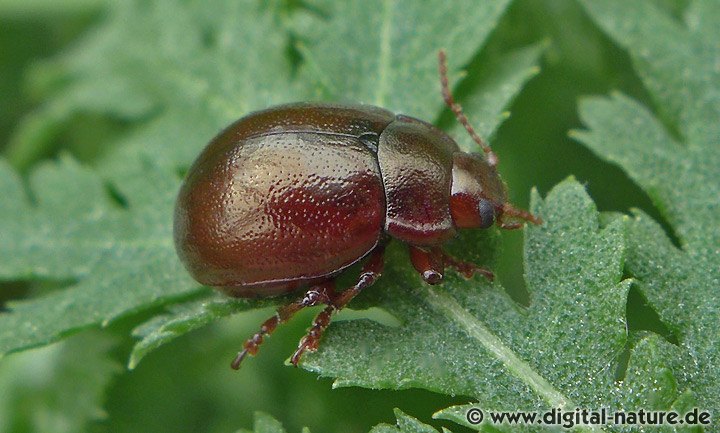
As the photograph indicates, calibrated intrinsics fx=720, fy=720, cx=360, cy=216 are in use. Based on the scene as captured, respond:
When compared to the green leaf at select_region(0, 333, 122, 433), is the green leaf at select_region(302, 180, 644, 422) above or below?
above

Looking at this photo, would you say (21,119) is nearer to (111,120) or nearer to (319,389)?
(111,120)

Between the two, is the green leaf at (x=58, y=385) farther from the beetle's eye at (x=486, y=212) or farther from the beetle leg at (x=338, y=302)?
the beetle's eye at (x=486, y=212)

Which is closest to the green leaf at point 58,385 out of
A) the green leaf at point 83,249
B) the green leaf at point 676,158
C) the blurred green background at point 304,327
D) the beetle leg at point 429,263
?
the blurred green background at point 304,327

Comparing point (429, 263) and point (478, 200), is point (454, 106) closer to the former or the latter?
point (478, 200)

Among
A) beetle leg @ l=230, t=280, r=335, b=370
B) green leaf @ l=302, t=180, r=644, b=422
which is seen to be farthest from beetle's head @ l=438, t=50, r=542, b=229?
beetle leg @ l=230, t=280, r=335, b=370

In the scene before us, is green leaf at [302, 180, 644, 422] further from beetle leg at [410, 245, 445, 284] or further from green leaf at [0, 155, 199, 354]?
green leaf at [0, 155, 199, 354]

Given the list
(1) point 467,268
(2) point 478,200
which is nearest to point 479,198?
(2) point 478,200
